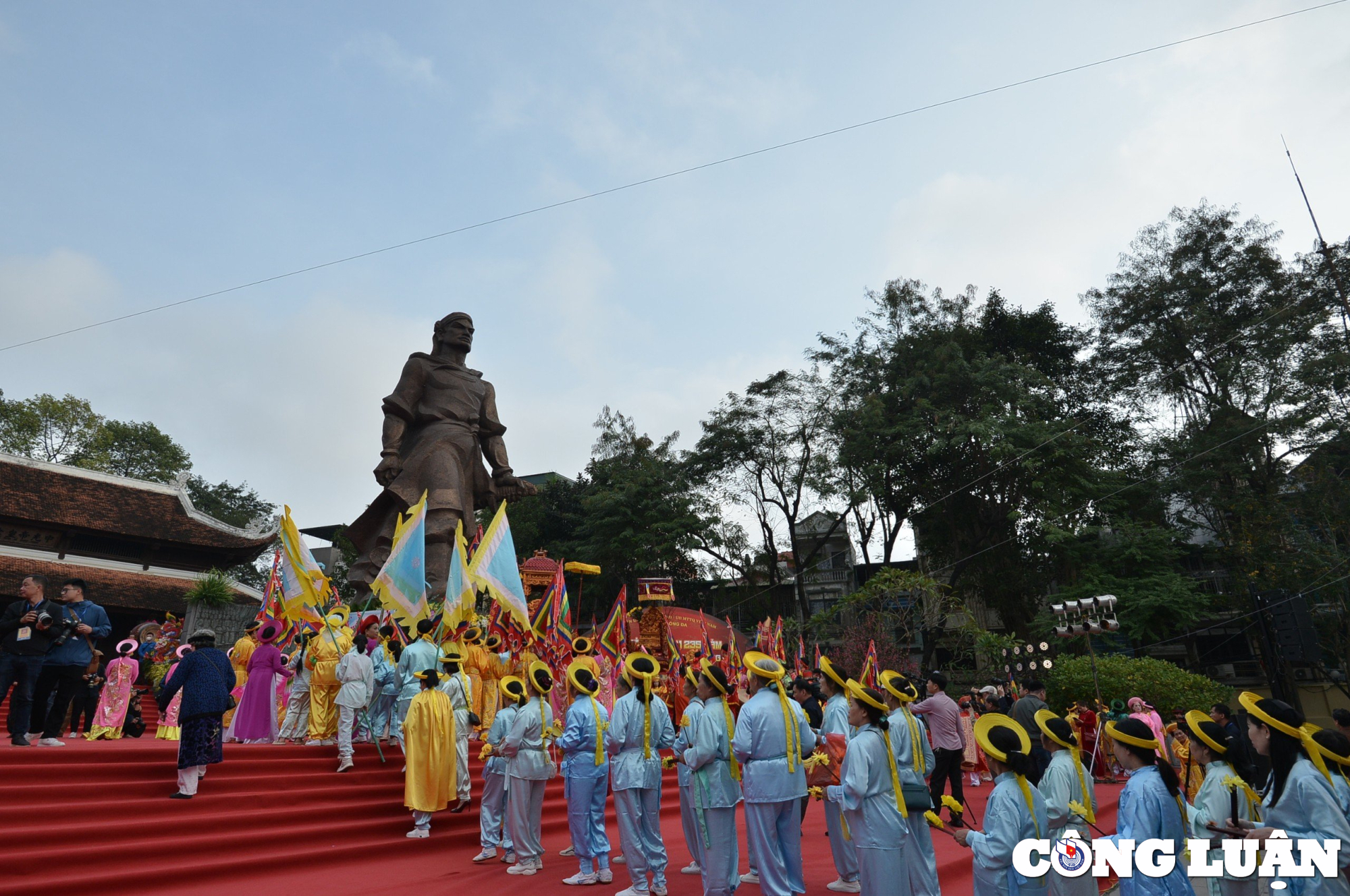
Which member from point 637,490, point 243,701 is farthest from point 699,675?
point 637,490

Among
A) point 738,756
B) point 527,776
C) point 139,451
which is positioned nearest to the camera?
point 738,756

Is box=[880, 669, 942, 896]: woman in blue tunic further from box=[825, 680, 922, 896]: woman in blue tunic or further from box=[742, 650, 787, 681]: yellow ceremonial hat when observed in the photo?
box=[742, 650, 787, 681]: yellow ceremonial hat

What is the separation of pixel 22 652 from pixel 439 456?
7.01 meters

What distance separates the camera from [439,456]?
13430mm

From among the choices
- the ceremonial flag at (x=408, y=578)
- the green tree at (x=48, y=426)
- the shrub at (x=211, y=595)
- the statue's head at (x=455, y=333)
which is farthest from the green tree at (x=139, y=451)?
the ceremonial flag at (x=408, y=578)

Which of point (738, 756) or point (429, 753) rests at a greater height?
point (429, 753)

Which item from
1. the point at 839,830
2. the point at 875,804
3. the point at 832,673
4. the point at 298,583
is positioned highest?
the point at 298,583

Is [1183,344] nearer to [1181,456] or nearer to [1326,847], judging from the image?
[1181,456]

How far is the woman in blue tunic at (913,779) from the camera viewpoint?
15.7ft

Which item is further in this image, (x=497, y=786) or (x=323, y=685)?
(x=323, y=685)

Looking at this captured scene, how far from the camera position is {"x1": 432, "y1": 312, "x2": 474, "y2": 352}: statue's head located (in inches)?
572

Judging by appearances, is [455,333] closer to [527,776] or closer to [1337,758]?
[527,776]

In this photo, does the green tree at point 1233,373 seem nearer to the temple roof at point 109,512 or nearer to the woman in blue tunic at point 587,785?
the woman in blue tunic at point 587,785

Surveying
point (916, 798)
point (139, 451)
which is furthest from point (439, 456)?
point (139, 451)
